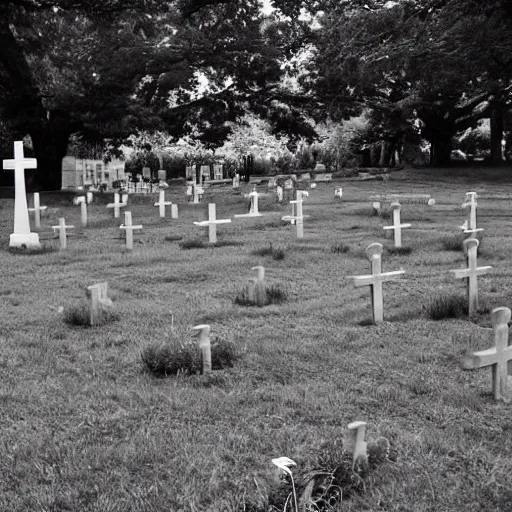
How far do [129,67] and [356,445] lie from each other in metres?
23.1

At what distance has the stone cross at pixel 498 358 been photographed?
4.43 m

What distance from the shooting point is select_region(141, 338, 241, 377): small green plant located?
5.37 m

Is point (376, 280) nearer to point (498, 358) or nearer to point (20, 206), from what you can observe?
point (498, 358)

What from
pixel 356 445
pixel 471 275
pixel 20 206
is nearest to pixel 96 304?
pixel 471 275

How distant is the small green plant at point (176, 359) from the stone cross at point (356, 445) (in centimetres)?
200

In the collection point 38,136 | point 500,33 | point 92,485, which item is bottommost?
point 92,485

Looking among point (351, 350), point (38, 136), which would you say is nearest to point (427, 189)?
point (38, 136)

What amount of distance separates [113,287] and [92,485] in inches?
222

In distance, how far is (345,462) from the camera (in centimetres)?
350

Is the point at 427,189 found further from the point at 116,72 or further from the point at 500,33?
the point at 116,72

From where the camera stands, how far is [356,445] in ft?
11.5

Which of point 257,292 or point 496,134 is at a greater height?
point 496,134

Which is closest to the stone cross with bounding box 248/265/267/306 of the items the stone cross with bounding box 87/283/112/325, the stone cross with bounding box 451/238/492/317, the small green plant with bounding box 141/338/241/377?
the stone cross with bounding box 87/283/112/325

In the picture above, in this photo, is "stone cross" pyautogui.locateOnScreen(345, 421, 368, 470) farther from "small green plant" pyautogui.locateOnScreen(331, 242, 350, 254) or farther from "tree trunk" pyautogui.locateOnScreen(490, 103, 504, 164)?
"tree trunk" pyautogui.locateOnScreen(490, 103, 504, 164)
